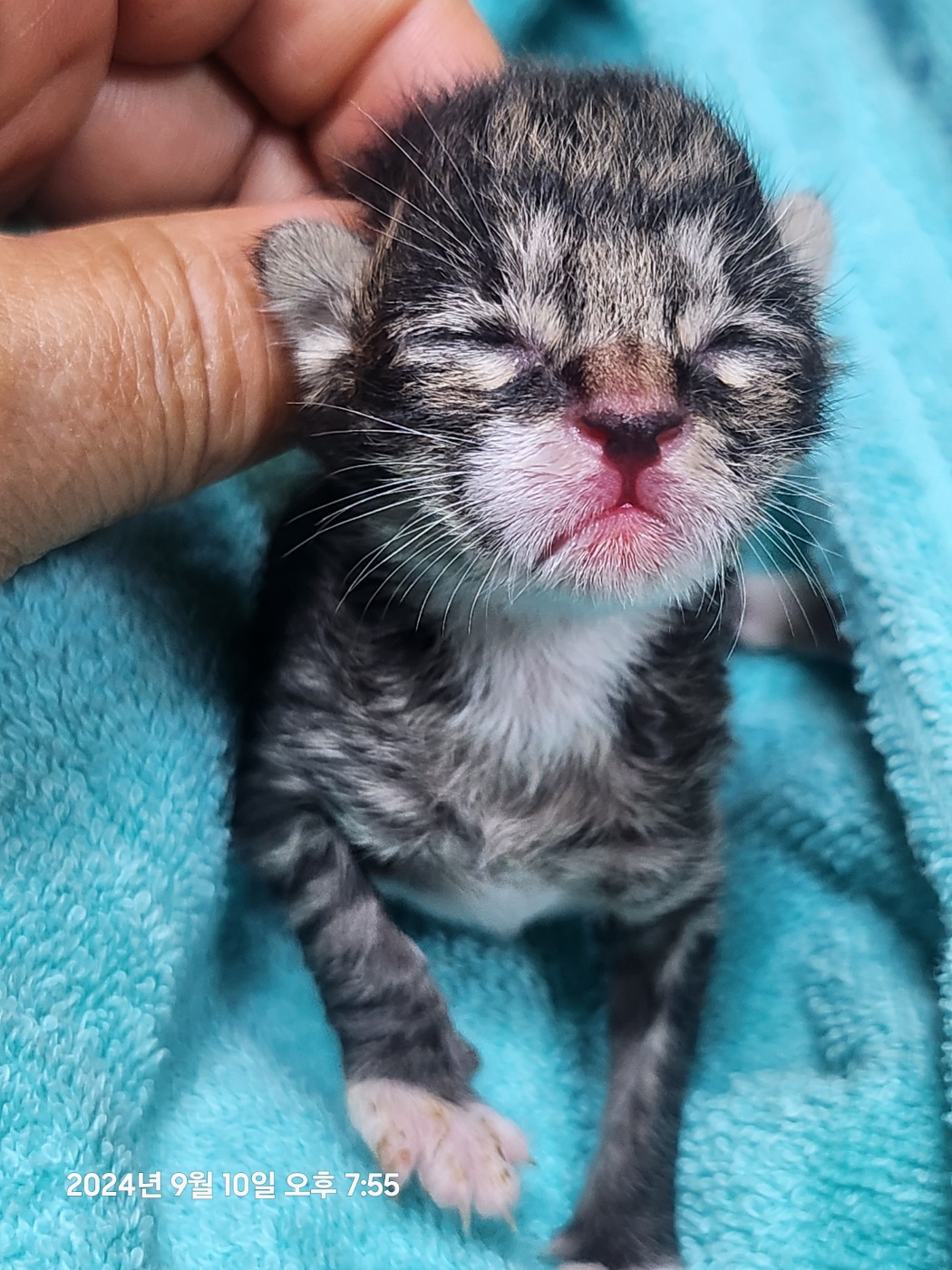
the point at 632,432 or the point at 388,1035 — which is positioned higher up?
the point at 632,432

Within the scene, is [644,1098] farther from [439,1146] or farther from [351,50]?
[351,50]

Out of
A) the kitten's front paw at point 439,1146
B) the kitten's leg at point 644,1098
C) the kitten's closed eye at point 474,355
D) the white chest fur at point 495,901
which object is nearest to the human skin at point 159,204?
the kitten's closed eye at point 474,355

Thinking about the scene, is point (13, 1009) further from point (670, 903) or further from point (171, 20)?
point (171, 20)

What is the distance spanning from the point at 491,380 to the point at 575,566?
0.18 meters

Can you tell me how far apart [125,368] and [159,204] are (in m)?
0.75

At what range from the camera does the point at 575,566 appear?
3.28 feet

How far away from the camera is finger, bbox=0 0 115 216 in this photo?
1.11m

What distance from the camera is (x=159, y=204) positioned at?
1.65m

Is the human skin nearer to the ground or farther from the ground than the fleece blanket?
farther from the ground

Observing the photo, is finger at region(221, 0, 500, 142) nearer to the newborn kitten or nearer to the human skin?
the human skin

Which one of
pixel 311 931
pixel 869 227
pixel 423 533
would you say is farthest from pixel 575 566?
pixel 869 227

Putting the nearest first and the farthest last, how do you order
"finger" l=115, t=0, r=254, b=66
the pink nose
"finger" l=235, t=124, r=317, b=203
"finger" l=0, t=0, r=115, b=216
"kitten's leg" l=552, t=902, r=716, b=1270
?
the pink nose < "finger" l=0, t=0, r=115, b=216 < "kitten's leg" l=552, t=902, r=716, b=1270 < "finger" l=115, t=0, r=254, b=66 < "finger" l=235, t=124, r=317, b=203

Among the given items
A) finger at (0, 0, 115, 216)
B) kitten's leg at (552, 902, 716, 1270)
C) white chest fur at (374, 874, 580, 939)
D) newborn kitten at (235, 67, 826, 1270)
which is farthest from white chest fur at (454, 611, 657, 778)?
finger at (0, 0, 115, 216)

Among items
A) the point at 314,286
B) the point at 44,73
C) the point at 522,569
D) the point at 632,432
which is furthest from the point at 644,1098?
the point at 44,73
